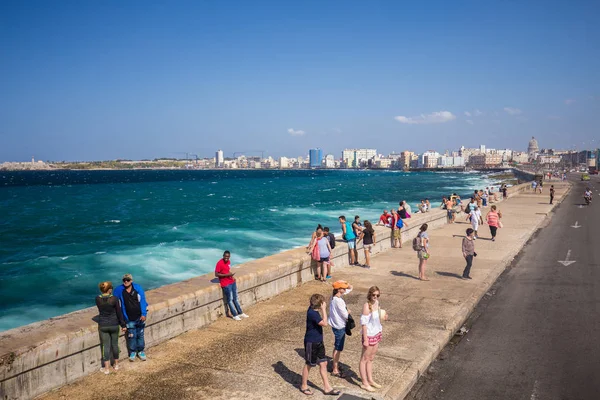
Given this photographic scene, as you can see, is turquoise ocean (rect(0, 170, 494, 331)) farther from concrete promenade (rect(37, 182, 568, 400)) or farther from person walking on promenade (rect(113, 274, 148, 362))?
person walking on promenade (rect(113, 274, 148, 362))

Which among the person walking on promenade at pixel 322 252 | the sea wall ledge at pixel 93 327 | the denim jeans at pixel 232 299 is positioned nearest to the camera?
the sea wall ledge at pixel 93 327

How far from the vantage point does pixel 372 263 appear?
14906 millimetres

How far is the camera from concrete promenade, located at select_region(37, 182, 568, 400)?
6.48m

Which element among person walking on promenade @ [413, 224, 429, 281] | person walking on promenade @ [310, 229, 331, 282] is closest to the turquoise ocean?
person walking on promenade @ [310, 229, 331, 282]

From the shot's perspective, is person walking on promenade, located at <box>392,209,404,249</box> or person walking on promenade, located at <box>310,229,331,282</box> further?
person walking on promenade, located at <box>392,209,404,249</box>

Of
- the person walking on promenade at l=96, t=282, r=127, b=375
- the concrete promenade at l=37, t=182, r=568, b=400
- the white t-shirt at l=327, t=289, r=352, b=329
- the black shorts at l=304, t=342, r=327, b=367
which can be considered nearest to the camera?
the black shorts at l=304, t=342, r=327, b=367

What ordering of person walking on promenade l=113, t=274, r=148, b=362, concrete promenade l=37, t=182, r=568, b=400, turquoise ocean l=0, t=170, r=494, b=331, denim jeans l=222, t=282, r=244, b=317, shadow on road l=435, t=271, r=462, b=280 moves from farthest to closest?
turquoise ocean l=0, t=170, r=494, b=331, shadow on road l=435, t=271, r=462, b=280, denim jeans l=222, t=282, r=244, b=317, person walking on promenade l=113, t=274, r=148, b=362, concrete promenade l=37, t=182, r=568, b=400

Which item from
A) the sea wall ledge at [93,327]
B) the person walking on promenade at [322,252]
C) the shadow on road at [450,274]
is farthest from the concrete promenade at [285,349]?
the person walking on promenade at [322,252]

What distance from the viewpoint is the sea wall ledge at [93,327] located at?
6.00 metres

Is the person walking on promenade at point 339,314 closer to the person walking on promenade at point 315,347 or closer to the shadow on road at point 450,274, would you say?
the person walking on promenade at point 315,347

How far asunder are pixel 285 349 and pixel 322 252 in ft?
14.6

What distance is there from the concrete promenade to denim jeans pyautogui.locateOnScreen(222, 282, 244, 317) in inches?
11.9

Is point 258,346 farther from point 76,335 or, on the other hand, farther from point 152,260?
point 152,260

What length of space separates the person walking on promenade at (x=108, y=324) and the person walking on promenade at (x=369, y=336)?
3.63 metres
